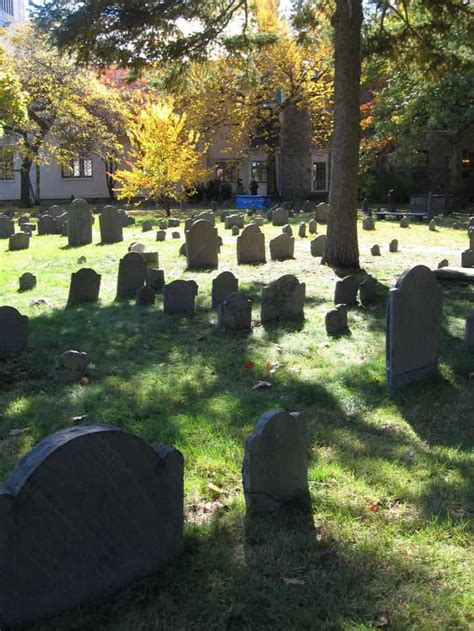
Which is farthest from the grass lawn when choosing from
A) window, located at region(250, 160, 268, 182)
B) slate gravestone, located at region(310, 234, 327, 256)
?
window, located at region(250, 160, 268, 182)

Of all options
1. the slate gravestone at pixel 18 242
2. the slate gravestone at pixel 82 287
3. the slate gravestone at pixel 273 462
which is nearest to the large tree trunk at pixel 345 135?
the slate gravestone at pixel 82 287

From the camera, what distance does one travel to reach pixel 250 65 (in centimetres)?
1539

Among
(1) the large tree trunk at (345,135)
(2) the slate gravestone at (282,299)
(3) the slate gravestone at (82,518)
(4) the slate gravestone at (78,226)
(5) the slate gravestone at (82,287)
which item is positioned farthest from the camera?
(4) the slate gravestone at (78,226)

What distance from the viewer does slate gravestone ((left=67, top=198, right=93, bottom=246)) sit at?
1636 centimetres

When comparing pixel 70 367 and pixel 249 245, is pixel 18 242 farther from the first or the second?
pixel 70 367

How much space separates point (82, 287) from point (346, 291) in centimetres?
385

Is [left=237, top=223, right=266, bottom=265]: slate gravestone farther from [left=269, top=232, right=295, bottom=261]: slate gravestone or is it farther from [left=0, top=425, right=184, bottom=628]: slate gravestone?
[left=0, top=425, right=184, bottom=628]: slate gravestone

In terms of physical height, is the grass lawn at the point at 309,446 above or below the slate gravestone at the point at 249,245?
below

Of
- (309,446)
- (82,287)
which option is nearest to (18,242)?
(82,287)

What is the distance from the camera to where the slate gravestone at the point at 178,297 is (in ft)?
29.3

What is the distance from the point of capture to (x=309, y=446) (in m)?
4.85

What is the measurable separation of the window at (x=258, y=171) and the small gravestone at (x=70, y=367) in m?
37.5

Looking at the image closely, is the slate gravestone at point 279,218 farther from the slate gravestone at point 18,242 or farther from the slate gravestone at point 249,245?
the slate gravestone at point 249,245

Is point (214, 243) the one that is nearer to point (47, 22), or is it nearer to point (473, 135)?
point (47, 22)
